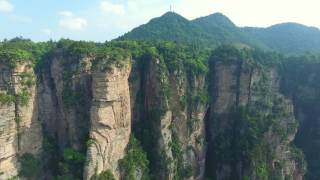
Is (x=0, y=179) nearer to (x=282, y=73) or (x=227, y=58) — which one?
(x=227, y=58)

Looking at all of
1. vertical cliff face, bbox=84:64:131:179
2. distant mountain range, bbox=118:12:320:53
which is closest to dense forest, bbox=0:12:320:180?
vertical cliff face, bbox=84:64:131:179

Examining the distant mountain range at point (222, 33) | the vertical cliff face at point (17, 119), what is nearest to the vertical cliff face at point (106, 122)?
the vertical cliff face at point (17, 119)

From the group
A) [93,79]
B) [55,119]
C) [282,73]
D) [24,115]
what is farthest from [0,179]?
[282,73]

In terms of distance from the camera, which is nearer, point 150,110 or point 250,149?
point 150,110

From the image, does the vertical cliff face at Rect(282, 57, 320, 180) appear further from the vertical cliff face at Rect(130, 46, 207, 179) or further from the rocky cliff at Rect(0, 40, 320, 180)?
→ the vertical cliff face at Rect(130, 46, 207, 179)

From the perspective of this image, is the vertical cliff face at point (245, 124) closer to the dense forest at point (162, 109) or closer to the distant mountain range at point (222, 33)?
the dense forest at point (162, 109)

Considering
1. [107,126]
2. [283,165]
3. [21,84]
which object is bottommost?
[283,165]

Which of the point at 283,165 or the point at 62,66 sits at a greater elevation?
the point at 62,66
